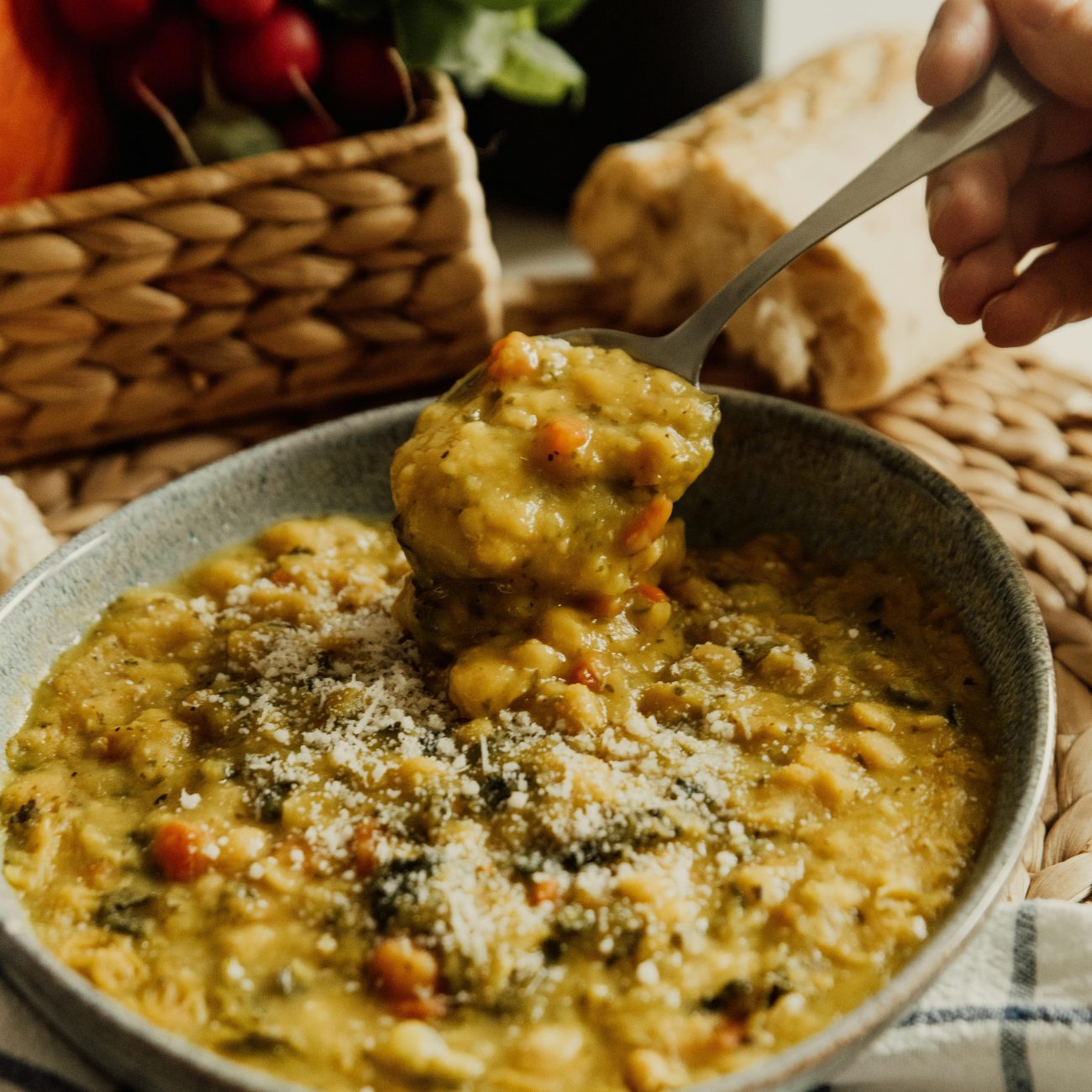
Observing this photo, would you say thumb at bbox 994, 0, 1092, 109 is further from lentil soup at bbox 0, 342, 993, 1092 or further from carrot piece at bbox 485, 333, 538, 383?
carrot piece at bbox 485, 333, 538, 383

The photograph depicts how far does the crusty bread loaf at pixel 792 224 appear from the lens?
3109 millimetres

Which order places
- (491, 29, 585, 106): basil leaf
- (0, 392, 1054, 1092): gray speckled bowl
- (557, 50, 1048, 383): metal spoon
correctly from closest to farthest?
(0, 392, 1054, 1092): gray speckled bowl → (557, 50, 1048, 383): metal spoon → (491, 29, 585, 106): basil leaf

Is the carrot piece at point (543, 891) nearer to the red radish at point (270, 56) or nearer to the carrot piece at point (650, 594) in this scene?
the carrot piece at point (650, 594)

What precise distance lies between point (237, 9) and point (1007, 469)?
1970 millimetres

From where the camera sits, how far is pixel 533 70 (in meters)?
3.48

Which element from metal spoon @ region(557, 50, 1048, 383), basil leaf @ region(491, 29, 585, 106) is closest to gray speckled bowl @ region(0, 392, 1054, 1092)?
metal spoon @ region(557, 50, 1048, 383)

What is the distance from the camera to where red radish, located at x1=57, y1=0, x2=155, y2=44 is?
9.29 feet

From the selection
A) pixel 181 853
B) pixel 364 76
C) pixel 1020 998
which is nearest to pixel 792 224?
pixel 364 76

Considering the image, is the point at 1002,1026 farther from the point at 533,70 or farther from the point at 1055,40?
the point at 533,70

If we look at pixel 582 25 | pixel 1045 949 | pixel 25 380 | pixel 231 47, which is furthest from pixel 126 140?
pixel 1045 949

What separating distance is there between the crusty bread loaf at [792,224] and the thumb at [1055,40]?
0.76 metres

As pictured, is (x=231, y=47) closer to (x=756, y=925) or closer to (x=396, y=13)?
(x=396, y=13)

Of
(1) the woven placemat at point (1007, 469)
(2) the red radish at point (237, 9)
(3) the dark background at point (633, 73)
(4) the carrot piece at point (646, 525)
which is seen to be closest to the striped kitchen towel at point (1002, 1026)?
(1) the woven placemat at point (1007, 469)

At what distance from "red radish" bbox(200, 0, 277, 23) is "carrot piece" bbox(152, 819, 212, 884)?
188 centimetres
